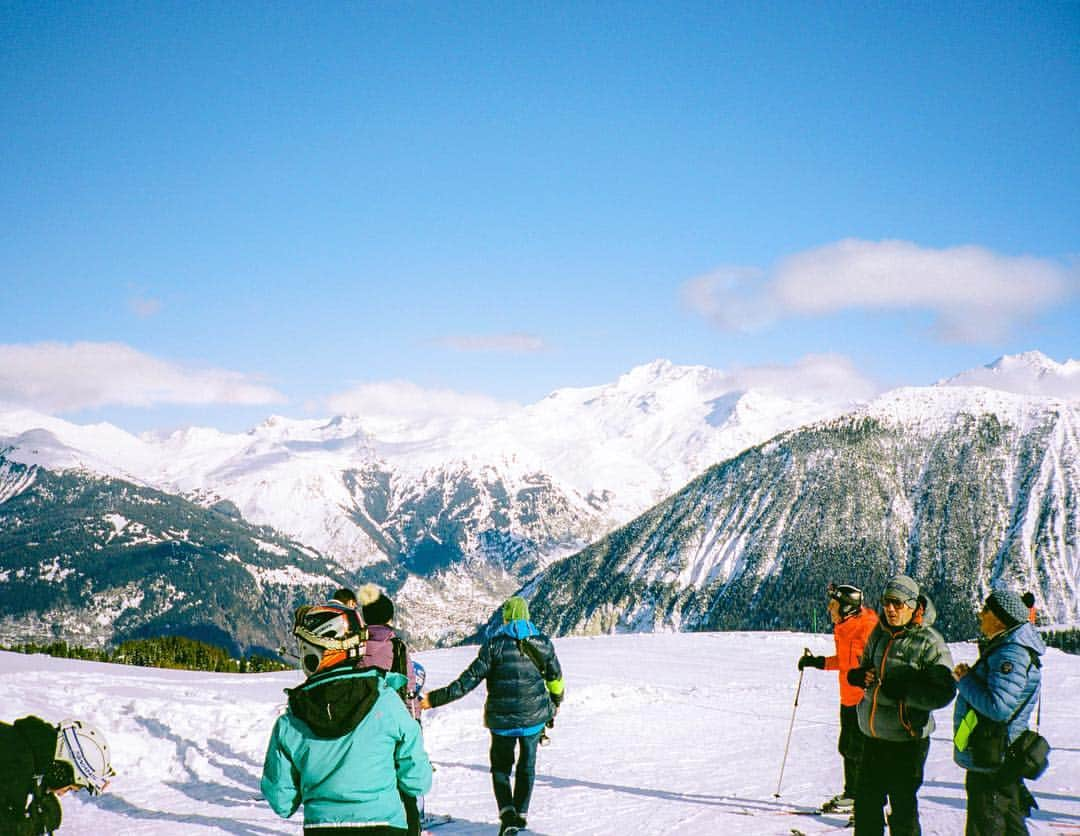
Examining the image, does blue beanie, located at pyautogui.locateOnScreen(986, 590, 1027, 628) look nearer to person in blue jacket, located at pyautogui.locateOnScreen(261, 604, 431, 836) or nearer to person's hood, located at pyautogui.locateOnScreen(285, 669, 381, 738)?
person in blue jacket, located at pyautogui.locateOnScreen(261, 604, 431, 836)

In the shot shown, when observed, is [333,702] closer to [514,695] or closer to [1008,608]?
[514,695]

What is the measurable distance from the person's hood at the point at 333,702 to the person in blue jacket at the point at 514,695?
13.3ft

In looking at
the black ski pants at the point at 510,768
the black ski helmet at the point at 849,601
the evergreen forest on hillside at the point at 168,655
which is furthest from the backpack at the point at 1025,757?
the evergreen forest on hillside at the point at 168,655

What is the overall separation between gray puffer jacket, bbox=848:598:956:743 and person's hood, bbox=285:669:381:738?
4992mm

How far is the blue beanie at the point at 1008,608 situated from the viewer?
7.32 m

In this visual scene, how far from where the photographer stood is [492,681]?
935 centimetres

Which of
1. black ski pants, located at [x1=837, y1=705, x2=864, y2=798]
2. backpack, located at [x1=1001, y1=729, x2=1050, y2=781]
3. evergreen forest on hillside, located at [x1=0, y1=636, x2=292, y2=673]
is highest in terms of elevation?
backpack, located at [x1=1001, y1=729, x2=1050, y2=781]

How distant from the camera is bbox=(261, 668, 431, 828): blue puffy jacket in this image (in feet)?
16.8

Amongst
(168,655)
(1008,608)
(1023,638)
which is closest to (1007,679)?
(1023,638)

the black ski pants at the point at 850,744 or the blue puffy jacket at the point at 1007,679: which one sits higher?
the blue puffy jacket at the point at 1007,679

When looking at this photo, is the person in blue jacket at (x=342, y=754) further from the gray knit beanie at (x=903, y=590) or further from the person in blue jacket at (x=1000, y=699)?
the person in blue jacket at (x=1000, y=699)

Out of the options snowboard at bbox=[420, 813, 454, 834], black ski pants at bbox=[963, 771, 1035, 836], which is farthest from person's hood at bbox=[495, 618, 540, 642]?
black ski pants at bbox=[963, 771, 1035, 836]

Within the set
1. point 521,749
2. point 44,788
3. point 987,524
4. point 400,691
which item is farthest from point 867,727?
point 987,524

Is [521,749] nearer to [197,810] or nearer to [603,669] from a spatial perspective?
[197,810]
